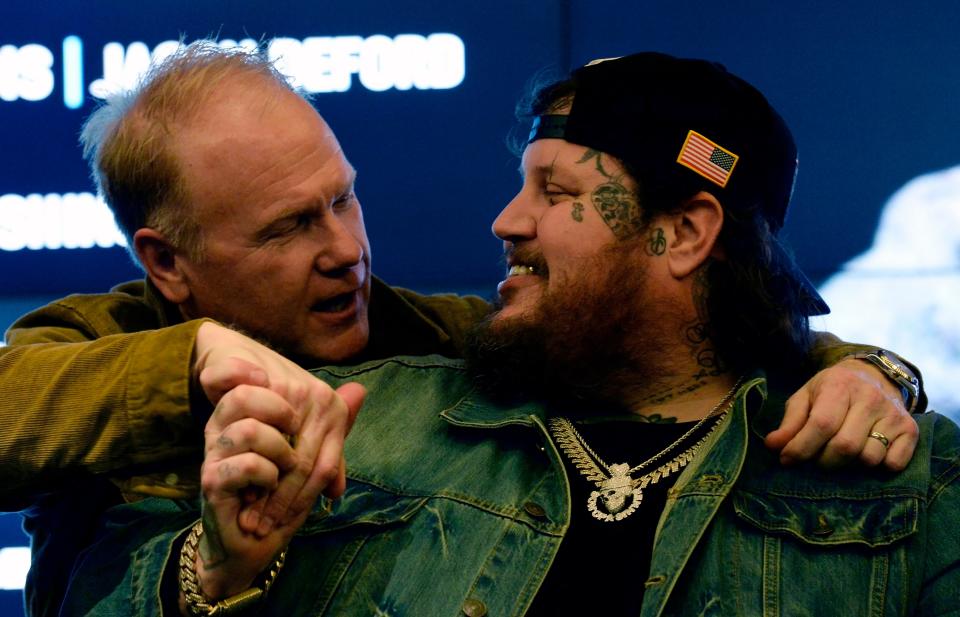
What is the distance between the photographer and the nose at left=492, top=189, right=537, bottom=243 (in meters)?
2.11

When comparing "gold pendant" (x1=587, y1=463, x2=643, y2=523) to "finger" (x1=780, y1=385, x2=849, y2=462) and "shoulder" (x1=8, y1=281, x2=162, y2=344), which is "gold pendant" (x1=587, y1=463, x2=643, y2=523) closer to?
"finger" (x1=780, y1=385, x2=849, y2=462)

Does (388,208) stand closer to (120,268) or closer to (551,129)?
(120,268)

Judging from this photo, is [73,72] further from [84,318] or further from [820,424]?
[820,424]

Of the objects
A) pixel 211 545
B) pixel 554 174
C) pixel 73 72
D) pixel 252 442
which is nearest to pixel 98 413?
pixel 211 545

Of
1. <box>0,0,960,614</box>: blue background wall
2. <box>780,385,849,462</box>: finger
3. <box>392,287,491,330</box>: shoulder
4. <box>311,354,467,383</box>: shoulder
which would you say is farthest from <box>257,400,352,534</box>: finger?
<box>0,0,960,614</box>: blue background wall

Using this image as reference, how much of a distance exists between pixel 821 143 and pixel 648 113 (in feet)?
2.93

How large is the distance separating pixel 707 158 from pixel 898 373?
1.48ft

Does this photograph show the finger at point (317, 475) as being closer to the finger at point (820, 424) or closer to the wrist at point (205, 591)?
Result: the wrist at point (205, 591)

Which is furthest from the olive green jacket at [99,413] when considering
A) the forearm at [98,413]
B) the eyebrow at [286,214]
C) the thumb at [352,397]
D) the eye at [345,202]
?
the eye at [345,202]

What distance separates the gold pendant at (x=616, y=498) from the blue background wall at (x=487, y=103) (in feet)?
3.49

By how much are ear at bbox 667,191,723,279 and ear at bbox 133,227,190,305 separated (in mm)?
802

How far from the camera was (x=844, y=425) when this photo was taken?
175cm

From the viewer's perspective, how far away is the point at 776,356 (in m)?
2.11

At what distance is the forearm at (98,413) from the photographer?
1657mm
